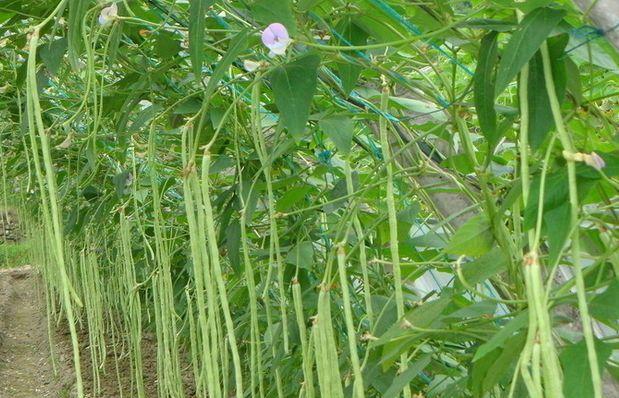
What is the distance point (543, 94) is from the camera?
64 centimetres

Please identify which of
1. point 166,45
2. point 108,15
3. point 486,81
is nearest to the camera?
point 486,81

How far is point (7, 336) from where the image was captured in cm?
526

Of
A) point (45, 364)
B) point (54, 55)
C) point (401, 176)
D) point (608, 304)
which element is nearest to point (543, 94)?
point (608, 304)

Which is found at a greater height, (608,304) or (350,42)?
(350,42)

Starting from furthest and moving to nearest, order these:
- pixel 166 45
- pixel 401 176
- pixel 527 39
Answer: pixel 166 45
pixel 401 176
pixel 527 39

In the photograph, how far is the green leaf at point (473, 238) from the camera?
769mm

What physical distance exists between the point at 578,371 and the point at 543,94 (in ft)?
0.66

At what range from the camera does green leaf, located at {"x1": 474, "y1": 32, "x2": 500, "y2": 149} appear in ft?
2.23

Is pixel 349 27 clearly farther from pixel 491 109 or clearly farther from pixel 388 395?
pixel 388 395

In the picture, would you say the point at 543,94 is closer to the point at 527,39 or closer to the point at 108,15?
the point at 527,39

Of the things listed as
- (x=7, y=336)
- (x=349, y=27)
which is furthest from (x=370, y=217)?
(x=7, y=336)

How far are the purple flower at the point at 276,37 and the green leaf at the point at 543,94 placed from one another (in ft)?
0.66

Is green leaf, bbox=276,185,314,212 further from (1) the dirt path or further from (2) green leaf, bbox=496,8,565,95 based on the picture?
(1) the dirt path

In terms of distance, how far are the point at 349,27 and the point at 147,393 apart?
2683 mm
